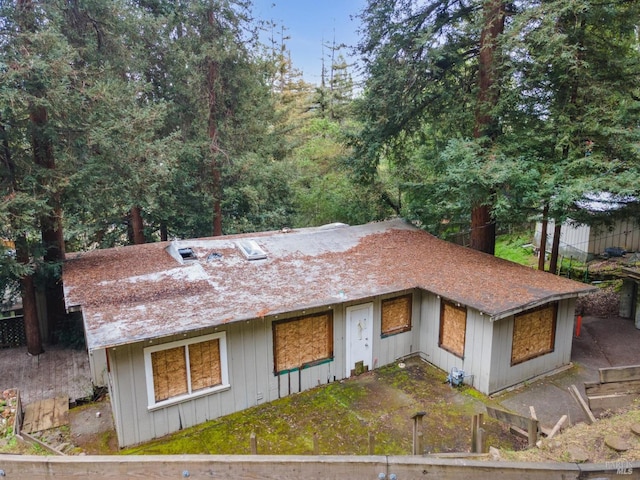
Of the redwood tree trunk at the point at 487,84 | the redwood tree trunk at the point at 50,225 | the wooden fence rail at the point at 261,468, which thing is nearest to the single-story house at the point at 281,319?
the redwood tree trunk at the point at 50,225

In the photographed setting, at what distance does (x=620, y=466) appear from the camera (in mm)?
2961

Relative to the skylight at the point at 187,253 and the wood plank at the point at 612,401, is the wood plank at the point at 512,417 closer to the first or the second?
the wood plank at the point at 612,401

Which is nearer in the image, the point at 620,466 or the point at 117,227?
the point at 620,466

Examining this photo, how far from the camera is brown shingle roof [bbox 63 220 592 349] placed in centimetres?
761

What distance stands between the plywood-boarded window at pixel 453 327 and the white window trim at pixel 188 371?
5096 mm

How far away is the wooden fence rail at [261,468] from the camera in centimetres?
252

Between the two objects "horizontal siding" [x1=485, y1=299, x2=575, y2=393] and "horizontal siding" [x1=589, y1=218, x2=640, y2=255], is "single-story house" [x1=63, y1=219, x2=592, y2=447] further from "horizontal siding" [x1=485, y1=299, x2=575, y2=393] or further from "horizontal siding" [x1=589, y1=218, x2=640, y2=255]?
"horizontal siding" [x1=589, y1=218, x2=640, y2=255]

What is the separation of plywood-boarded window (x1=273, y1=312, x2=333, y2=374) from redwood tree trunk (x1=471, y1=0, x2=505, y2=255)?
19.8 feet

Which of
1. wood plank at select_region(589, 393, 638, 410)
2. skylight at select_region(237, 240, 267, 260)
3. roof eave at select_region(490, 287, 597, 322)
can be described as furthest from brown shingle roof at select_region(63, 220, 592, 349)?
wood plank at select_region(589, 393, 638, 410)

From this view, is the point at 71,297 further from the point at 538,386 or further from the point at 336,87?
the point at 336,87

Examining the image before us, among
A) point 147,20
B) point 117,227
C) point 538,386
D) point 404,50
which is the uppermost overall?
point 147,20

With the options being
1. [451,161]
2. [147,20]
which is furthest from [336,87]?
[451,161]

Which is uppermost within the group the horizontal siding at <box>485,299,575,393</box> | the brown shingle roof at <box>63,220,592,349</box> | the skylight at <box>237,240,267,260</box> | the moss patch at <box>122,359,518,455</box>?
the skylight at <box>237,240,267,260</box>

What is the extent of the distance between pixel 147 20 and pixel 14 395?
498 inches
